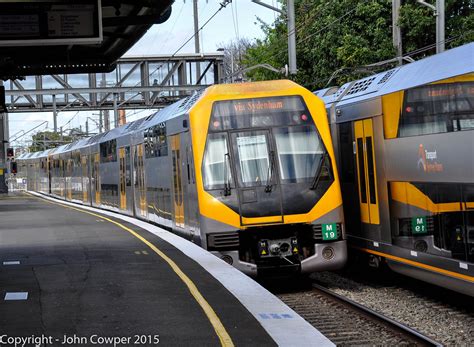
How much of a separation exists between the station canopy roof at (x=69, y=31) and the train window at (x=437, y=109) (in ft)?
13.3

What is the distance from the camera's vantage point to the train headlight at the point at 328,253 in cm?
1288

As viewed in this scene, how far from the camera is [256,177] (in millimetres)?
13062

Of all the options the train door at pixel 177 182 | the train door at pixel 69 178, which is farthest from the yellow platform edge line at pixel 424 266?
the train door at pixel 69 178

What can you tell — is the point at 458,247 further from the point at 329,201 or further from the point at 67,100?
the point at 67,100

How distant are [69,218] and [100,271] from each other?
14.4m

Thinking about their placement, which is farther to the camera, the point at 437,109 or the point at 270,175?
the point at 270,175

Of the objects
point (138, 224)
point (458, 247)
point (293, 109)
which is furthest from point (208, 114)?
point (138, 224)

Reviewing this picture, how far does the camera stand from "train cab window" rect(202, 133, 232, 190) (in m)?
13.1

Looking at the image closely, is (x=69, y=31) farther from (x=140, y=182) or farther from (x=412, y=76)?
(x=140, y=182)

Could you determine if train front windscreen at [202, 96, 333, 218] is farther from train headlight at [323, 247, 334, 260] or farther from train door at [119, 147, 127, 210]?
train door at [119, 147, 127, 210]

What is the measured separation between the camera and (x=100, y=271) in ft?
40.6

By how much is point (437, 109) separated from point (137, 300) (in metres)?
4.56

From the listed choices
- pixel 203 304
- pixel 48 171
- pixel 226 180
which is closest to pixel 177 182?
pixel 226 180

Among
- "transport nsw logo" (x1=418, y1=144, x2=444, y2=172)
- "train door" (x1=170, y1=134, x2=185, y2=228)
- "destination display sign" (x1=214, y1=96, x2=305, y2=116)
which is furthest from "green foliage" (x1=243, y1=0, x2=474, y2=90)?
"transport nsw logo" (x1=418, y1=144, x2=444, y2=172)
